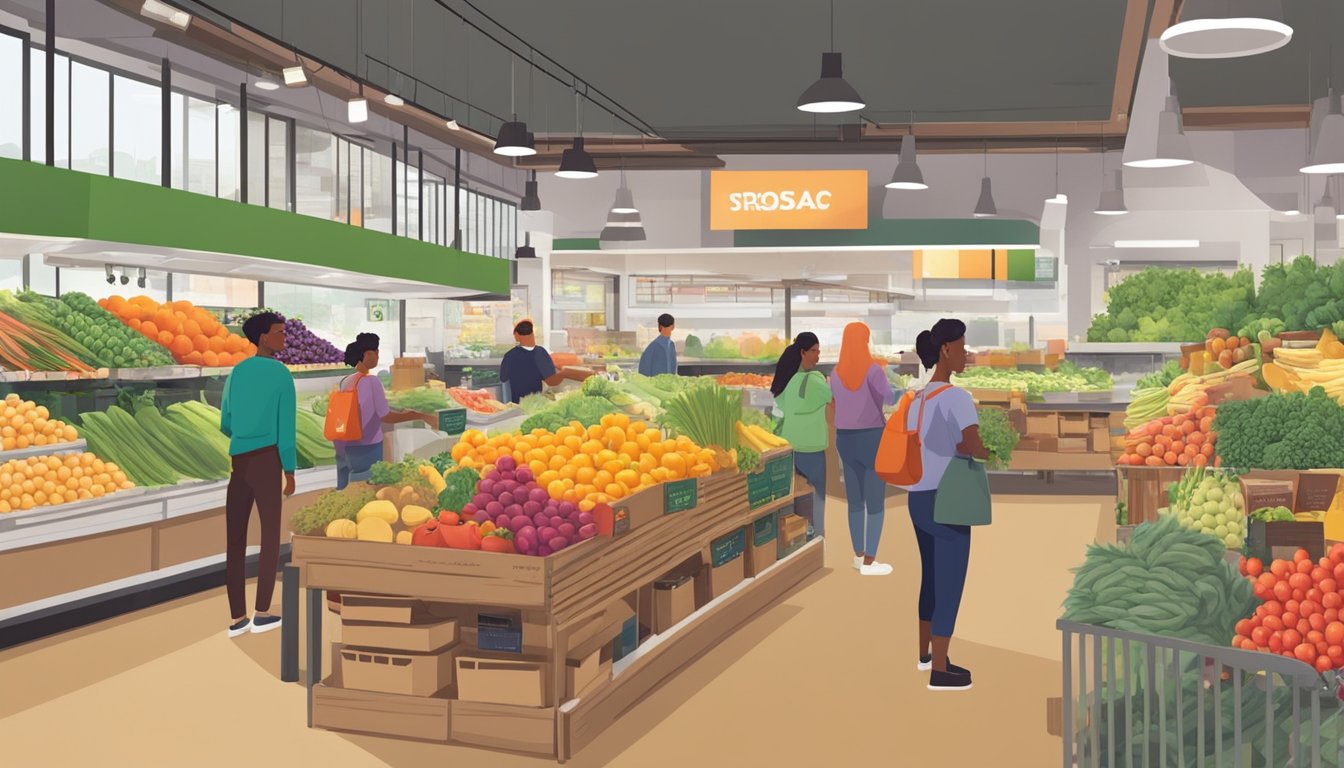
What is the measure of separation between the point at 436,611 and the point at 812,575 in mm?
3480

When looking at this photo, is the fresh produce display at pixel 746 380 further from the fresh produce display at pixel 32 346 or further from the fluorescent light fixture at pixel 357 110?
the fresh produce display at pixel 32 346

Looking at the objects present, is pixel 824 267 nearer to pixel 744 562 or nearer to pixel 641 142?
pixel 641 142

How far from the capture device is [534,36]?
10336mm

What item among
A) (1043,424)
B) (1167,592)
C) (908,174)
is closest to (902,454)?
(1167,592)

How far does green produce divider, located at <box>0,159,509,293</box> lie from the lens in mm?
5746

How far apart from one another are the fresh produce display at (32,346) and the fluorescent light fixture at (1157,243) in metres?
11.8

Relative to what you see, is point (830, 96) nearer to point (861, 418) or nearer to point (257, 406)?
point (861, 418)

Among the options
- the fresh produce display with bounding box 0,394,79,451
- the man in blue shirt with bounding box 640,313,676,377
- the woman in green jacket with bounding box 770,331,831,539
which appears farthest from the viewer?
the man in blue shirt with bounding box 640,313,676,377

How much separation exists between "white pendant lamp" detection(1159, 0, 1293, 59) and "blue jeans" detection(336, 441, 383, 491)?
15.6 ft

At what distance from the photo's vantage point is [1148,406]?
771 cm

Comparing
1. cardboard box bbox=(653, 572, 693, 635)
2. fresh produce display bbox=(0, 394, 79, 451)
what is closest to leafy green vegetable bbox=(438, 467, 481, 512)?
cardboard box bbox=(653, 572, 693, 635)

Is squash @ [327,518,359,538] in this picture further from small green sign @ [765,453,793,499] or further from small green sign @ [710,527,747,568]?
small green sign @ [765,453,793,499]

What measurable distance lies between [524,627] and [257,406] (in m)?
2.14

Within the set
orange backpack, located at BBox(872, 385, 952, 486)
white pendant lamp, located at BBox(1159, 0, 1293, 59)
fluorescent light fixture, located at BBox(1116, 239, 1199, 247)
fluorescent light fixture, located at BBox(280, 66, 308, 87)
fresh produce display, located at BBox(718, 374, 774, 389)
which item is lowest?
orange backpack, located at BBox(872, 385, 952, 486)
